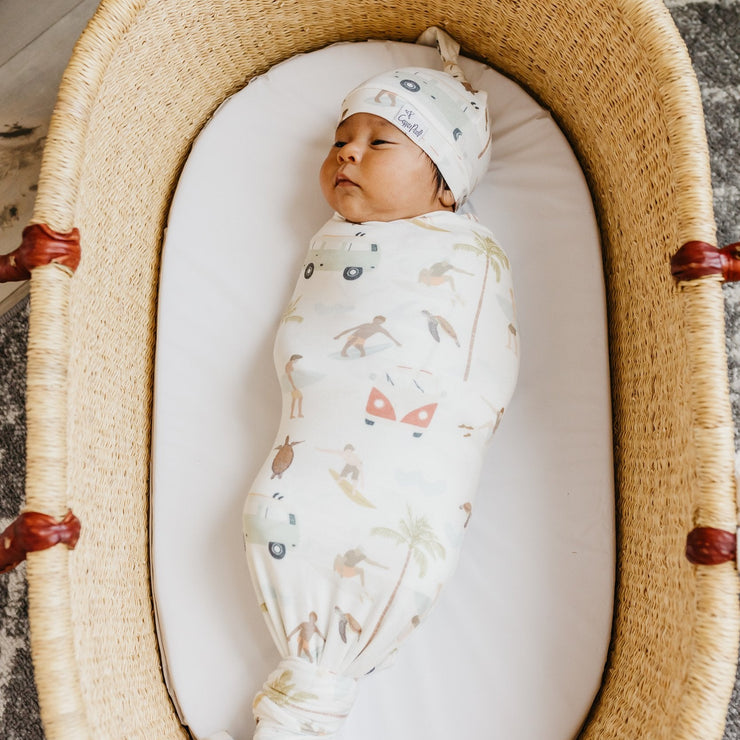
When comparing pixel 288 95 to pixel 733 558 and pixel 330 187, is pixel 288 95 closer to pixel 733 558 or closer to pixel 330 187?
pixel 330 187

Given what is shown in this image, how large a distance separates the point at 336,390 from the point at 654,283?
17.8 inches

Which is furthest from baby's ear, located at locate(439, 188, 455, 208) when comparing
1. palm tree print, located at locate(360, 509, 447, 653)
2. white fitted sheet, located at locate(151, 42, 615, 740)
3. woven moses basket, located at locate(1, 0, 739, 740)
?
palm tree print, located at locate(360, 509, 447, 653)

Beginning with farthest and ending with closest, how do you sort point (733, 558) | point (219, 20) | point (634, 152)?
point (219, 20) < point (634, 152) < point (733, 558)

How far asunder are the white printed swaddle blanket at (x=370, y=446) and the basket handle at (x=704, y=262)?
268mm

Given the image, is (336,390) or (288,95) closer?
(336,390)

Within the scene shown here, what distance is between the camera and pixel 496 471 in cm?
112

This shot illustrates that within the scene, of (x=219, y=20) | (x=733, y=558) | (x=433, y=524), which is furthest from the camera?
(x=219, y=20)

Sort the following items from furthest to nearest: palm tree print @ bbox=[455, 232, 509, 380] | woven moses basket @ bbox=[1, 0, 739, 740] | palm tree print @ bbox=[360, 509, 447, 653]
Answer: palm tree print @ bbox=[455, 232, 509, 380], palm tree print @ bbox=[360, 509, 447, 653], woven moses basket @ bbox=[1, 0, 739, 740]

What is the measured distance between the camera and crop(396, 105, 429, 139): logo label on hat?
112cm

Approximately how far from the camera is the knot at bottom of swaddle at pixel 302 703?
0.93m

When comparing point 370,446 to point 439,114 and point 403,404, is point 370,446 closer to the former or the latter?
point 403,404

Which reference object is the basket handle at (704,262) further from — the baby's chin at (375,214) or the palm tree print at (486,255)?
the baby's chin at (375,214)

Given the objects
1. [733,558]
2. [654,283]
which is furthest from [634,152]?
[733,558]

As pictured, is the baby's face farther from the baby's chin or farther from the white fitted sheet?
the white fitted sheet
